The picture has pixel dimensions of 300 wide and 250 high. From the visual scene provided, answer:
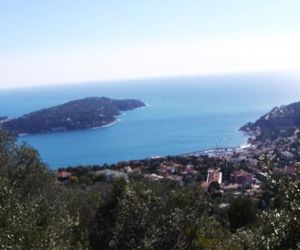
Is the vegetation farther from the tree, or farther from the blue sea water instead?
the blue sea water

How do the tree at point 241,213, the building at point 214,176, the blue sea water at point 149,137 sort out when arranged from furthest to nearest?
1. the blue sea water at point 149,137
2. the building at point 214,176
3. the tree at point 241,213

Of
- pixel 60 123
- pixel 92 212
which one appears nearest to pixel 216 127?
pixel 60 123

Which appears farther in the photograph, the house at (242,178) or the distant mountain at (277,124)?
the distant mountain at (277,124)

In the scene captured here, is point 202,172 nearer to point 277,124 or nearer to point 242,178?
point 242,178

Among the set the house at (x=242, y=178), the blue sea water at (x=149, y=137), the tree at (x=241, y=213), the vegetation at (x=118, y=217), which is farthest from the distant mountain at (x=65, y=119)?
the vegetation at (x=118, y=217)

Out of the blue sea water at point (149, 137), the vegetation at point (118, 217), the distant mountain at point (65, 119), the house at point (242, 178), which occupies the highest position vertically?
the vegetation at point (118, 217)

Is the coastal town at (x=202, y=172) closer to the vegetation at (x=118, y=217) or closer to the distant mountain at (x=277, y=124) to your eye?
the distant mountain at (x=277, y=124)
